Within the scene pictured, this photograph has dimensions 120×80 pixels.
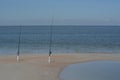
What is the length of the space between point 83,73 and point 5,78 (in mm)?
4312

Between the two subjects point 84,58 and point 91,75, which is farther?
point 84,58

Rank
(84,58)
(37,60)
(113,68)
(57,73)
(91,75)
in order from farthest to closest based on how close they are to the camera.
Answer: (84,58), (37,60), (113,68), (57,73), (91,75)

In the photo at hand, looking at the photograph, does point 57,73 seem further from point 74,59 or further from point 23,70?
point 74,59

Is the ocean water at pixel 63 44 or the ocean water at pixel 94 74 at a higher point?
the ocean water at pixel 94 74

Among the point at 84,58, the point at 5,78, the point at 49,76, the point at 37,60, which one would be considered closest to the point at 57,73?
the point at 49,76

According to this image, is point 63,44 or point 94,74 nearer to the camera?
point 94,74

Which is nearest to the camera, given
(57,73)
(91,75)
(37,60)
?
(91,75)

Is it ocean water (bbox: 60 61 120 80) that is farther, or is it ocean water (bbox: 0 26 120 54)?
ocean water (bbox: 0 26 120 54)

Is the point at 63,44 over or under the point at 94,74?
under

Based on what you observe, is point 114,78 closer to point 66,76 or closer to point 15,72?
point 66,76

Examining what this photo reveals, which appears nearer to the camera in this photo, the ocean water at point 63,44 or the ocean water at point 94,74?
the ocean water at point 94,74

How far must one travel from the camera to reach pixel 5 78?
17219 millimetres

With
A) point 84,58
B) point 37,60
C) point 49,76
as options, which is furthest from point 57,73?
point 84,58

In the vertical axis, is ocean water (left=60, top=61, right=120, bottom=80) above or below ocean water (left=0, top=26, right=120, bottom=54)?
above
